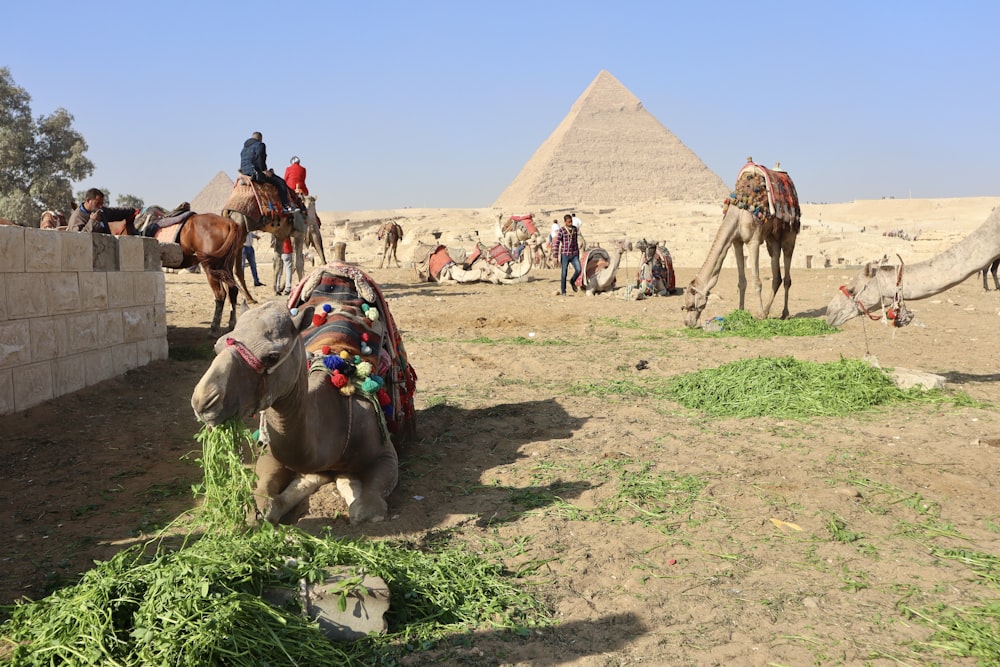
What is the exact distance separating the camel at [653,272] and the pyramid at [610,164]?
121485 millimetres

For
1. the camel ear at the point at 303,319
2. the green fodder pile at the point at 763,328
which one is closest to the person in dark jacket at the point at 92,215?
the camel ear at the point at 303,319

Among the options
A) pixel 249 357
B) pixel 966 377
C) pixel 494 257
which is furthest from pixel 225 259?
pixel 494 257

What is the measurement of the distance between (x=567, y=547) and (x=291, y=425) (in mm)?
1618

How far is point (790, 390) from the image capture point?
25.3 feet

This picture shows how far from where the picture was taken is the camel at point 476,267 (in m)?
22.5

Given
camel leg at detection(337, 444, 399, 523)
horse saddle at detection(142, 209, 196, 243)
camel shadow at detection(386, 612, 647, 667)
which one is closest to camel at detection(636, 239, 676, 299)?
horse saddle at detection(142, 209, 196, 243)

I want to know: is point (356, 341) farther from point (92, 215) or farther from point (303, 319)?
point (92, 215)

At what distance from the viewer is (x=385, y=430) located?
5266 millimetres

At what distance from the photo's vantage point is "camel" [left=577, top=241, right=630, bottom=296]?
18844mm

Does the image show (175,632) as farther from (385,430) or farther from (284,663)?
(385,430)

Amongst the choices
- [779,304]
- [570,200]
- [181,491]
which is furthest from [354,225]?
[570,200]

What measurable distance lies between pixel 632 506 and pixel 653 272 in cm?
1398

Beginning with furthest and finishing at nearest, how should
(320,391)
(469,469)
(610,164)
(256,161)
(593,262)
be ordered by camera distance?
(610,164)
(593,262)
(256,161)
(469,469)
(320,391)

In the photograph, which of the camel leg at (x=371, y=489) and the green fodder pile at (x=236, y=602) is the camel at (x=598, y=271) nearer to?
the camel leg at (x=371, y=489)
